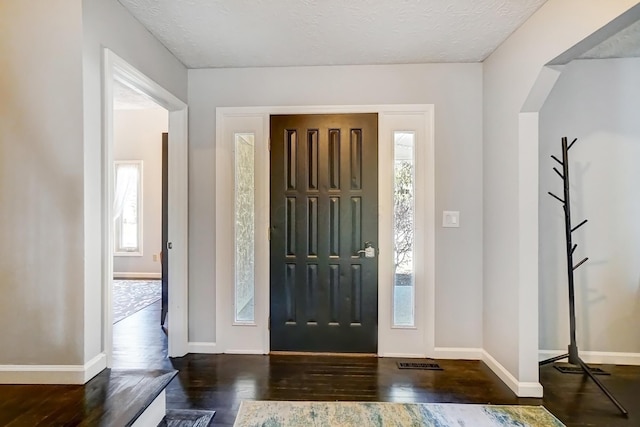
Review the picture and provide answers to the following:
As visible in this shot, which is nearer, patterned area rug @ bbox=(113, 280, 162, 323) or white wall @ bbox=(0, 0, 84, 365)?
white wall @ bbox=(0, 0, 84, 365)

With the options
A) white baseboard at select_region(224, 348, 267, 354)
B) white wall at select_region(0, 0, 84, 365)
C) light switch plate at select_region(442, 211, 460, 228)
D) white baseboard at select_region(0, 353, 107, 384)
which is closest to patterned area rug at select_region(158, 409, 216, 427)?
white baseboard at select_region(0, 353, 107, 384)

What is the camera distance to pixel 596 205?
277 centimetres

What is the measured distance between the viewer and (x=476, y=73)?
114 inches

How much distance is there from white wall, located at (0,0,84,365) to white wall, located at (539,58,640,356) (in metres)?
3.37

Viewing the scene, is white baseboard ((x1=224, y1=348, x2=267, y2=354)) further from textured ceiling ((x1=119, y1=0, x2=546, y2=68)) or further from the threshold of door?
textured ceiling ((x1=119, y1=0, x2=546, y2=68))

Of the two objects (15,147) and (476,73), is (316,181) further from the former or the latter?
(15,147)

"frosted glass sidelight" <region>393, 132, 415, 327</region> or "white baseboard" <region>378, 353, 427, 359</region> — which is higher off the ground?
"frosted glass sidelight" <region>393, 132, 415, 327</region>

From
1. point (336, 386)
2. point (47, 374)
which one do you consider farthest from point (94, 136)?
point (336, 386)

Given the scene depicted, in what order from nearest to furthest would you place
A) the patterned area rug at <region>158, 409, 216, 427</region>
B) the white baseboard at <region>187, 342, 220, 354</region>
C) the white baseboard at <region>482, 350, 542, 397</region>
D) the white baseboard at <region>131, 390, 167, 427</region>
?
the white baseboard at <region>131, 390, 167, 427</region> → the patterned area rug at <region>158, 409, 216, 427</region> → the white baseboard at <region>482, 350, 542, 397</region> → the white baseboard at <region>187, 342, 220, 354</region>

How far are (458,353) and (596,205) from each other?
170 cm

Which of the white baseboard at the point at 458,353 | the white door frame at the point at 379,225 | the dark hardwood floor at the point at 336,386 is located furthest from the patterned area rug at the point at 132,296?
the white baseboard at the point at 458,353

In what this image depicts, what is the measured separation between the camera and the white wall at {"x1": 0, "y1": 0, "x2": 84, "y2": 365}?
181 centimetres

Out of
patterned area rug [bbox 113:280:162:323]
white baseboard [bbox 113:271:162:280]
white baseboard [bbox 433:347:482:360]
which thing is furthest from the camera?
white baseboard [bbox 113:271:162:280]

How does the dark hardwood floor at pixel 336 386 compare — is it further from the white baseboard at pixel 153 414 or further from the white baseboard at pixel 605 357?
the white baseboard at pixel 153 414
